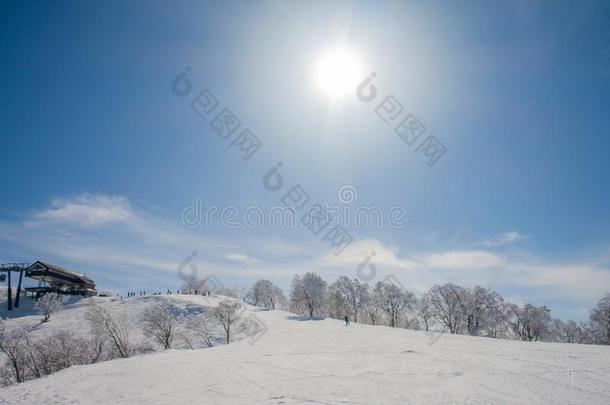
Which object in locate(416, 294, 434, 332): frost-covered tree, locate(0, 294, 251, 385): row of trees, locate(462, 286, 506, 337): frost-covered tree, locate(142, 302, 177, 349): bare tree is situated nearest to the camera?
locate(0, 294, 251, 385): row of trees

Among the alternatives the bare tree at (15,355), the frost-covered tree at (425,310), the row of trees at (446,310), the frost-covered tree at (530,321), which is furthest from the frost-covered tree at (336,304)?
the bare tree at (15,355)

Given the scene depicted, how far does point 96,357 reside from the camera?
115 feet

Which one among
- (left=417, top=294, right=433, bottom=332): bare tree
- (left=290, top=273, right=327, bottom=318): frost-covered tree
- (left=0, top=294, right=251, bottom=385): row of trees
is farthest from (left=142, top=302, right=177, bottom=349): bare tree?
(left=417, top=294, right=433, bottom=332): bare tree

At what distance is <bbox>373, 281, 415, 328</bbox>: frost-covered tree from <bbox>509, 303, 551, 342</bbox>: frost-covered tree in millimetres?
21951

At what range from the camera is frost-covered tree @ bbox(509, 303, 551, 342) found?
66.6 meters

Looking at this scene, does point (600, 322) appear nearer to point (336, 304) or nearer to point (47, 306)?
point (336, 304)

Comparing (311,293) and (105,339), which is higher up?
(311,293)

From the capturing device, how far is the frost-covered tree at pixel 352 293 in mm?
83438

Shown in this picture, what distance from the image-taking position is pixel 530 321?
67250 mm

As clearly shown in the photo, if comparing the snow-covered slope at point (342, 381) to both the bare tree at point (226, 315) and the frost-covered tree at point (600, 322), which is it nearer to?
the bare tree at point (226, 315)

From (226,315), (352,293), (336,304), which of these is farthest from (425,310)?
(226,315)

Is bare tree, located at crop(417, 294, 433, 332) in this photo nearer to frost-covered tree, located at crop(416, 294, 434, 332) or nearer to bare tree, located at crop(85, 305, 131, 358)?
frost-covered tree, located at crop(416, 294, 434, 332)

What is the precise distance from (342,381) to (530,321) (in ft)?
243

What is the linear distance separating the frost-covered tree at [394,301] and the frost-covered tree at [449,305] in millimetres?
6332
